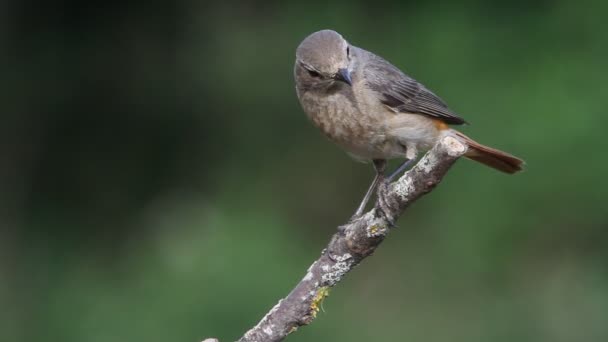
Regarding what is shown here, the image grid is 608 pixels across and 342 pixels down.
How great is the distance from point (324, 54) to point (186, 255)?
2.59 metres

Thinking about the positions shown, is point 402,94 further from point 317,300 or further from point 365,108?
point 317,300

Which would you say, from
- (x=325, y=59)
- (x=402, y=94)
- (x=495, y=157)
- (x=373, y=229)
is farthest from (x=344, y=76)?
(x=373, y=229)

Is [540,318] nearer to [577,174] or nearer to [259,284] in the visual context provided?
[577,174]

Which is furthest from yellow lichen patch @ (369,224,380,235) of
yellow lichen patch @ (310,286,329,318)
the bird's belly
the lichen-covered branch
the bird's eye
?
the bird's eye

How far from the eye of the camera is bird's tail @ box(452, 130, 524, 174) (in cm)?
511

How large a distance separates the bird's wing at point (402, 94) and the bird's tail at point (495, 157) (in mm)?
212

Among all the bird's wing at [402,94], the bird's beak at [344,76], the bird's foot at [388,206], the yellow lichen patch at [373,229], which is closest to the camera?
the bird's foot at [388,206]

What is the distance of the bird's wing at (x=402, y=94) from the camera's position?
5250 mm

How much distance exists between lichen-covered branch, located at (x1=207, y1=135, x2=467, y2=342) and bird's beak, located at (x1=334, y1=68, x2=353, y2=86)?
83cm

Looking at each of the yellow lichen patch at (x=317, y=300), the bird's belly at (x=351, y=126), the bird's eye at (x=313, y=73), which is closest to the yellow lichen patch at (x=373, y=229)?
the yellow lichen patch at (x=317, y=300)

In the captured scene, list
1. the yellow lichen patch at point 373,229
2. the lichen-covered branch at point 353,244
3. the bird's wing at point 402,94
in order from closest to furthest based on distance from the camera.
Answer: the lichen-covered branch at point 353,244, the yellow lichen patch at point 373,229, the bird's wing at point 402,94

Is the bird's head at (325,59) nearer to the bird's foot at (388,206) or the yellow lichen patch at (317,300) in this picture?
the bird's foot at (388,206)

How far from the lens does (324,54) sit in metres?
4.96

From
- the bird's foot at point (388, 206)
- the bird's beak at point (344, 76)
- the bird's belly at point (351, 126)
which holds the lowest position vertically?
the bird's foot at point (388, 206)
